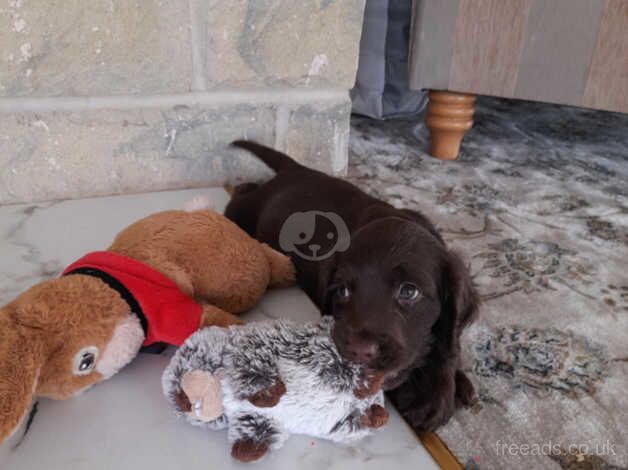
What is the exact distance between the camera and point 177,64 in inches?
50.5

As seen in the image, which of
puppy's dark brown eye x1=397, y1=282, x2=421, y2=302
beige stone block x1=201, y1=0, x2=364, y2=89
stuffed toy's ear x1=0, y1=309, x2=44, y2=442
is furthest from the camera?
beige stone block x1=201, y1=0, x2=364, y2=89

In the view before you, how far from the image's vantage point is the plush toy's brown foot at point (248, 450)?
1.96 ft

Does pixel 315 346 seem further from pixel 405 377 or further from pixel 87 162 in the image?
pixel 87 162

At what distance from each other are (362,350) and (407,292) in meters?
0.11

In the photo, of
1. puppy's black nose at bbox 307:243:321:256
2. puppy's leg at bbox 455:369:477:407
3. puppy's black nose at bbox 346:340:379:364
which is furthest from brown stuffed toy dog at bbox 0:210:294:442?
puppy's leg at bbox 455:369:477:407

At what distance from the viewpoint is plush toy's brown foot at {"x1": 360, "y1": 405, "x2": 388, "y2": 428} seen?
620 mm

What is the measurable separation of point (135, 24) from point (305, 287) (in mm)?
732

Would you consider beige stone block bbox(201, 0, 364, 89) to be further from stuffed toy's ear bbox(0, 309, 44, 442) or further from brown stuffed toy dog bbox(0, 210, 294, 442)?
stuffed toy's ear bbox(0, 309, 44, 442)

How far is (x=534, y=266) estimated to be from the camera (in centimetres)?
112

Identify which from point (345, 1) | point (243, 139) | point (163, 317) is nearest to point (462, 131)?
point (345, 1)

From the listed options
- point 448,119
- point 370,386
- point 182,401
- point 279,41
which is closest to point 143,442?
point 182,401

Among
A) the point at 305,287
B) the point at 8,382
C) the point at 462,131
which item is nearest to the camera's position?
the point at 8,382

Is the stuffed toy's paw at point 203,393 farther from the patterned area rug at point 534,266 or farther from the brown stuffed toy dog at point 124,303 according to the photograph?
the patterned area rug at point 534,266

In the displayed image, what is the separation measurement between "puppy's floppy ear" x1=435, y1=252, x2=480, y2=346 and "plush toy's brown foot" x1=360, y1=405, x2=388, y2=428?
145 millimetres
